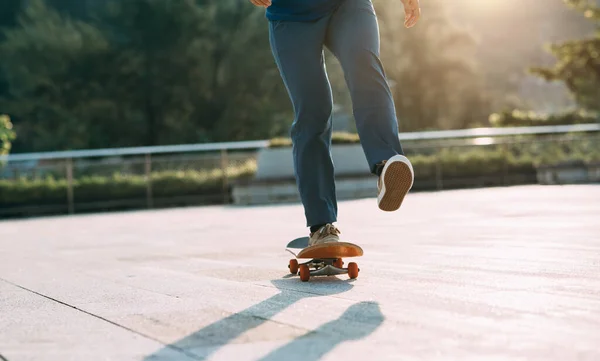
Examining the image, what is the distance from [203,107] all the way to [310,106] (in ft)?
98.0

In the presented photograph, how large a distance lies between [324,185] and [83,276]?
3.85 ft

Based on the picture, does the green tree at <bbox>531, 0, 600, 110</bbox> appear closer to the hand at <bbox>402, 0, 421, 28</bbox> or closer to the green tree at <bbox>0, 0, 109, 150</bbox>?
the green tree at <bbox>0, 0, 109, 150</bbox>

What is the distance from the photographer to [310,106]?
3.80 meters

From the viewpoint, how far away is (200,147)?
53.0ft

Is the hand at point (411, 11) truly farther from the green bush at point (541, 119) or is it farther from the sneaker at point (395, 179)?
the green bush at point (541, 119)

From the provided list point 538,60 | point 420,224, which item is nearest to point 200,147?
point 420,224

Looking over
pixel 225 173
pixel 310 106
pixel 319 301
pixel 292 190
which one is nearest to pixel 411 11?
pixel 310 106

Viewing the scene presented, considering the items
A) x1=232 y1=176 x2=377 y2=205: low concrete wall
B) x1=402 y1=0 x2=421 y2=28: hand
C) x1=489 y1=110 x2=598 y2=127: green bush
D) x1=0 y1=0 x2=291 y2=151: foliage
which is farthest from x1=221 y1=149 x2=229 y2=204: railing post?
x1=0 y1=0 x2=291 y2=151: foliage

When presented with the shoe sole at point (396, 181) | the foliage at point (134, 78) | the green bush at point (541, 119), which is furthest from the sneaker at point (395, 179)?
the foliage at point (134, 78)

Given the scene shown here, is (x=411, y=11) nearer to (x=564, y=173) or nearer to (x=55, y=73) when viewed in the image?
(x=564, y=173)

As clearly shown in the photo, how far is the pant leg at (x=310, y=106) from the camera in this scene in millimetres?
3807

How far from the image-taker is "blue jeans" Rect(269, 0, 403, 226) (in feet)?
12.1

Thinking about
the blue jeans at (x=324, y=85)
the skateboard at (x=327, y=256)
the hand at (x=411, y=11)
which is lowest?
the skateboard at (x=327, y=256)

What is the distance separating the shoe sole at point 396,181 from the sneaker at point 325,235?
381 millimetres
